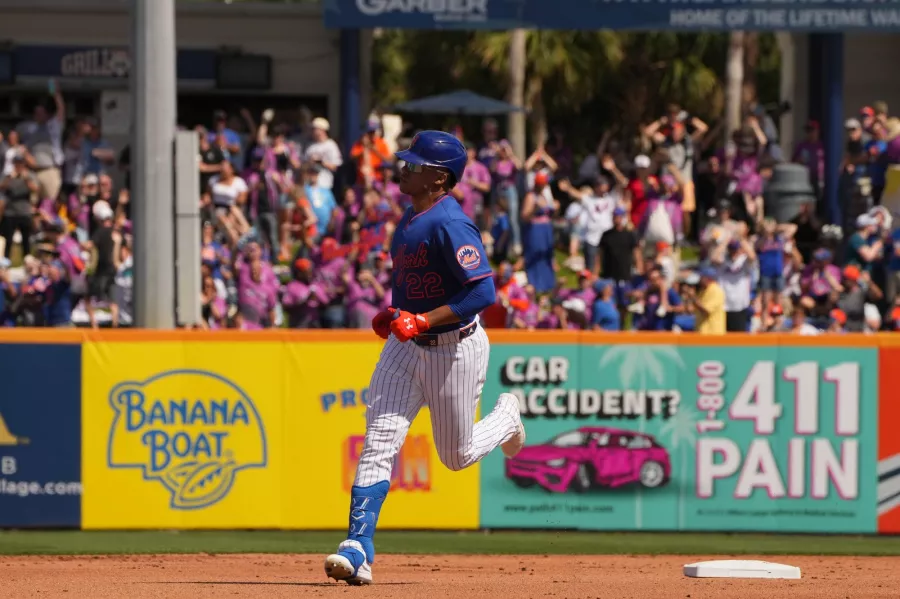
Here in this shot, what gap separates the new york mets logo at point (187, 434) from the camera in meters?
11.8

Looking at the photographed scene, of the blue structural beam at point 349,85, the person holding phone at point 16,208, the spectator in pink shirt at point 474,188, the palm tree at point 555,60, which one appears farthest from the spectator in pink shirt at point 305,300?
the palm tree at point 555,60

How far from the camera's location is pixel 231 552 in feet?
34.5

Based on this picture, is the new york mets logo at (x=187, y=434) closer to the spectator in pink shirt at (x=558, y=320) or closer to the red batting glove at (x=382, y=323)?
the spectator in pink shirt at (x=558, y=320)

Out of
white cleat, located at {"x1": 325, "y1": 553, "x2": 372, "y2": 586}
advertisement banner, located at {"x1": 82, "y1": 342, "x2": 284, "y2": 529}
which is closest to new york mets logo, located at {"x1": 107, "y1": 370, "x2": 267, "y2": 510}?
advertisement banner, located at {"x1": 82, "y1": 342, "x2": 284, "y2": 529}

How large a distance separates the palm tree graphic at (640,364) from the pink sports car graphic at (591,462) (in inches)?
5.7

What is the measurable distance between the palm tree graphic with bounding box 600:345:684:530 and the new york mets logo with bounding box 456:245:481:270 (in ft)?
16.0

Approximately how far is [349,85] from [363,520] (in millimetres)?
15259

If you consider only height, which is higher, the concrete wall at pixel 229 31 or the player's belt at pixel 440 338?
the concrete wall at pixel 229 31

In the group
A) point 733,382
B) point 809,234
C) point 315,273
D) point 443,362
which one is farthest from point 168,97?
point 809,234

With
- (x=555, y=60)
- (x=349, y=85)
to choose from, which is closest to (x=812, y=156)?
(x=349, y=85)

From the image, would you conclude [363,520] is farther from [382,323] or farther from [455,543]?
[455,543]

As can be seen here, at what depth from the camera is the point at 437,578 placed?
8.44m

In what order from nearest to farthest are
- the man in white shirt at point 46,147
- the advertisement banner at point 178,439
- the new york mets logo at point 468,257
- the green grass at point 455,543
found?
1. the new york mets logo at point 468,257
2. the green grass at point 455,543
3. the advertisement banner at point 178,439
4. the man in white shirt at point 46,147

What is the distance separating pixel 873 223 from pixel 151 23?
850cm
